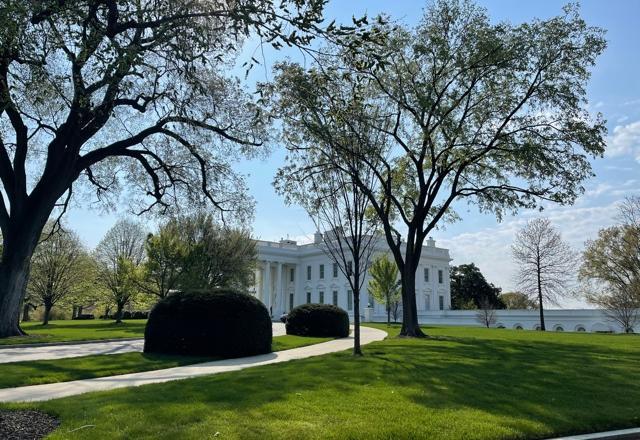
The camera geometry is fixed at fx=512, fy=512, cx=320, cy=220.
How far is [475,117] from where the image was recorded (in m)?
22.9

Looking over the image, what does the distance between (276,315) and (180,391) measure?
60.4m

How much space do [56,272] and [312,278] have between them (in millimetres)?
37634

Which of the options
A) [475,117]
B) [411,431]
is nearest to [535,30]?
[475,117]

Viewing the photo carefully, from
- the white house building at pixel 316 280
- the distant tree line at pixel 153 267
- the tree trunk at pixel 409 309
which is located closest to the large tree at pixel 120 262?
the distant tree line at pixel 153 267

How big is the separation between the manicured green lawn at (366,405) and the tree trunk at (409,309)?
11.4 meters

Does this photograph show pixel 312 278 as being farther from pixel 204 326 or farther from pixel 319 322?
pixel 204 326

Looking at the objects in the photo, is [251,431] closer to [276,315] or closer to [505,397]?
[505,397]

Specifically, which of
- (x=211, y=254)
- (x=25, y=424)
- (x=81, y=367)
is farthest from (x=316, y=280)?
(x=25, y=424)

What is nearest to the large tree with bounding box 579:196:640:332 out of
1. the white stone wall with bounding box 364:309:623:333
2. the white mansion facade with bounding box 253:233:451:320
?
the white stone wall with bounding box 364:309:623:333

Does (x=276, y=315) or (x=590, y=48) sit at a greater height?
(x=590, y=48)

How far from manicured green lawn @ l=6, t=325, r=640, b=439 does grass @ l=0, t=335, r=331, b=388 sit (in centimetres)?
268

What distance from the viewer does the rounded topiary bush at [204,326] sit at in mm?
13945

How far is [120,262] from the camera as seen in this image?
4219 centimetres

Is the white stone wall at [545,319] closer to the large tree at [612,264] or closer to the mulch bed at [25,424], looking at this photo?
the large tree at [612,264]
